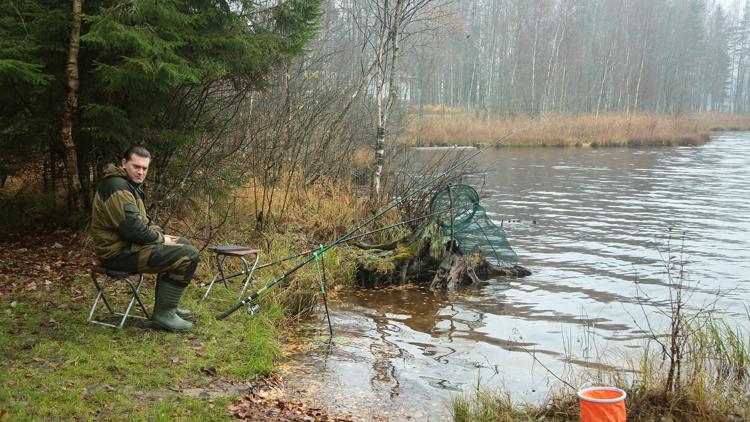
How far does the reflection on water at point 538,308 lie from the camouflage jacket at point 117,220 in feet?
5.78

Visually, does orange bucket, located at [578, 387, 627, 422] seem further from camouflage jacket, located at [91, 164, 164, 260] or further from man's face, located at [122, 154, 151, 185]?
man's face, located at [122, 154, 151, 185]

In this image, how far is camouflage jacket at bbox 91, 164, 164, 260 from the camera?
576cm

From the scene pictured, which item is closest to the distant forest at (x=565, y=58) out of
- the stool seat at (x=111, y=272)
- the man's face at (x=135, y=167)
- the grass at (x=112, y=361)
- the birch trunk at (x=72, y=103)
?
the birch trunk at (x=72, y=103)

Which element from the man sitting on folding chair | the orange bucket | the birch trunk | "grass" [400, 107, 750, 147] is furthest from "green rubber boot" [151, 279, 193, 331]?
"grass" [400, 107, 750, 147]

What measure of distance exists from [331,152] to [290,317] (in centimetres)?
664

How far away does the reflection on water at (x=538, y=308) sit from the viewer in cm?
622

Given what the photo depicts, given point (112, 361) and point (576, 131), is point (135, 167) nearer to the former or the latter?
point (112, 361)

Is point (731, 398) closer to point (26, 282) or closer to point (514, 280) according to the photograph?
point (514, 280)

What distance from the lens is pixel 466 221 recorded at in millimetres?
10148

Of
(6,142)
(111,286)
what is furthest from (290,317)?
(6,142)

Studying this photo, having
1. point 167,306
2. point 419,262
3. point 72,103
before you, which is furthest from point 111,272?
point 419,262

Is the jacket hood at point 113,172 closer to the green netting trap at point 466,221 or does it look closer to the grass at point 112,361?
the grass at point 112,361

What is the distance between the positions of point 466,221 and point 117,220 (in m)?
5.60

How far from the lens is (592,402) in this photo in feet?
14.1
